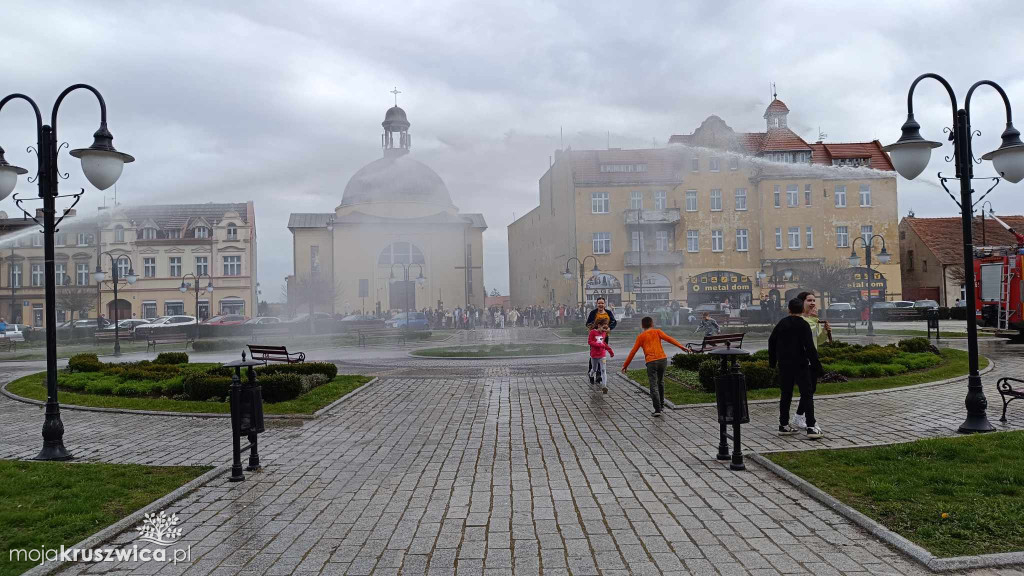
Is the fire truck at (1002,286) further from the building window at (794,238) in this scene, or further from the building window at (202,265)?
the building window at (202,265)

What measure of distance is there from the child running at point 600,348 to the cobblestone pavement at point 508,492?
51.2 inches

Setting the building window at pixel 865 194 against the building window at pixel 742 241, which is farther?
the building window at pixel 742 241

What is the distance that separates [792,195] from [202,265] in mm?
50016

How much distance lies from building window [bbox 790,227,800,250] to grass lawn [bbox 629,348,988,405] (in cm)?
3818

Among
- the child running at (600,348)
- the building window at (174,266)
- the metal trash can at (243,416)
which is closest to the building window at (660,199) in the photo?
the child running at (600,348)

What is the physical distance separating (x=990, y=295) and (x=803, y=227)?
1156 inches

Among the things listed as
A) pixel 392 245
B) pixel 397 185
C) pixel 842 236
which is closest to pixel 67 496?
pixel 842 236

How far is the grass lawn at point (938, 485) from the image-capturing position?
191 inches

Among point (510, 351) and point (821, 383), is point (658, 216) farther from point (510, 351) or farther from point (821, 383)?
point (821, 383)

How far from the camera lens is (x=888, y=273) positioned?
54031mm

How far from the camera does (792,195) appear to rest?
51.8 metres

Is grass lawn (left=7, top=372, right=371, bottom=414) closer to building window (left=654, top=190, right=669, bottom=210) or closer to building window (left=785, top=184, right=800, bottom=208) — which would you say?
building window (left=654, top=190, right=669, bottom=210)

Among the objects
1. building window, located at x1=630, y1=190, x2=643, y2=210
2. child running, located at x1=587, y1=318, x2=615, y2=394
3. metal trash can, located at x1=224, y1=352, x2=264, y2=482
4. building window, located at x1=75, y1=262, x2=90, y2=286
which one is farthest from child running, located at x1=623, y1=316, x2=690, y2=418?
building window, located at x1=75, y1=262, x2=90, y2=286

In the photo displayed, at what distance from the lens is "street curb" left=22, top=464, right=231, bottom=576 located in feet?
15.0
